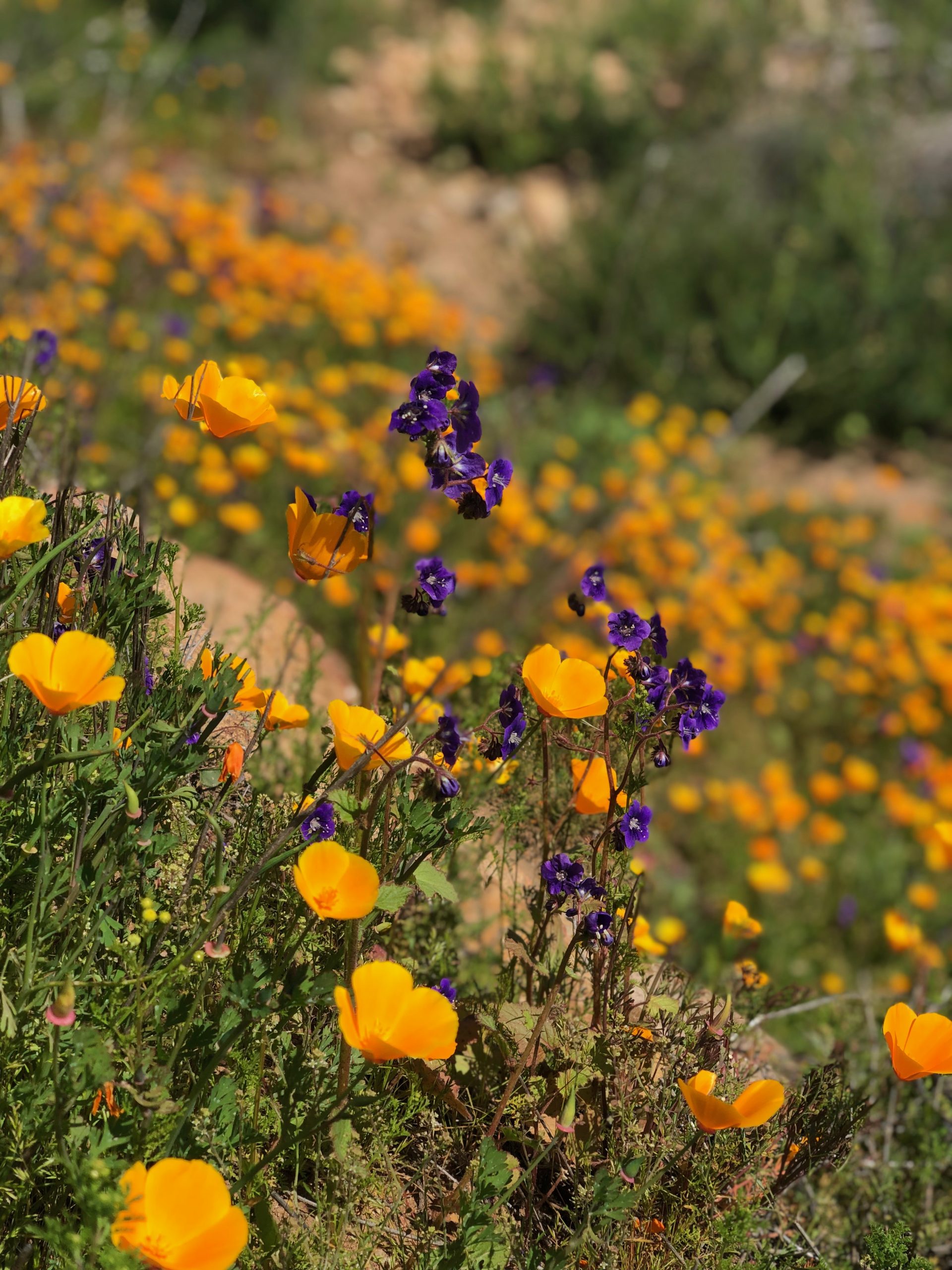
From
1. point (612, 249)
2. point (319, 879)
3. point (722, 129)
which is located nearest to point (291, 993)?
point (319, 879)

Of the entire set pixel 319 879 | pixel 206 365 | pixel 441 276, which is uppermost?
pixel 206 365

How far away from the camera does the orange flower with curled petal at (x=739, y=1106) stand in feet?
4.10

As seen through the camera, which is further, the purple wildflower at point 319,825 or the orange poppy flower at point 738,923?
the orange poppy flower at point 738,923

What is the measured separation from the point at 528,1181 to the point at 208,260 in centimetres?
500

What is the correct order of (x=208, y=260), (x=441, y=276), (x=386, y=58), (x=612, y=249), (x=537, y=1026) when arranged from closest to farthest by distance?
(x=537, y=1026) < (x=208, y=260) < (x=612, y=249) < (x=441, y=276) < (x=386, y=58)

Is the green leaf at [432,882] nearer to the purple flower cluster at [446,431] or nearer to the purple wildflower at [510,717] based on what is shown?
the purple wildflower at [510,717]

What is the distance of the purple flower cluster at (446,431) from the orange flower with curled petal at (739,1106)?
728 millimetres

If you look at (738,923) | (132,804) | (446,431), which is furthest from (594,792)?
(132,804)

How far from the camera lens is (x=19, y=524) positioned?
49.7 inches

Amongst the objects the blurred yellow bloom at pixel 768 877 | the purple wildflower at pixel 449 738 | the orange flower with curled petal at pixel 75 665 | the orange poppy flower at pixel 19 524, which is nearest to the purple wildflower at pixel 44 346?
the orange poppy flower at pixel 19 524

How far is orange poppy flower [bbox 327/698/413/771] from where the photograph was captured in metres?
1.30

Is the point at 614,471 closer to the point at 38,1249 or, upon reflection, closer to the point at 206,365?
the point at 206,365

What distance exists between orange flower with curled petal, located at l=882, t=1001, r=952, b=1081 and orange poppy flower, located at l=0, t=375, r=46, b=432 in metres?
1.32

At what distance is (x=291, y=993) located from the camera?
50.6 inches
